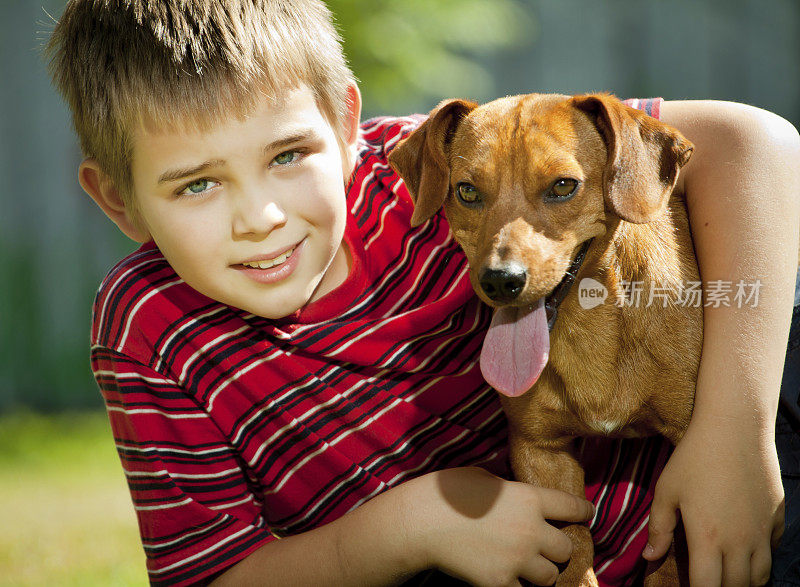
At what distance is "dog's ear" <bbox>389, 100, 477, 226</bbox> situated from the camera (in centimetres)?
194

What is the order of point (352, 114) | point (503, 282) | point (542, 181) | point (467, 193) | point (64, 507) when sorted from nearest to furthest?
point (503, 282), point (542, 181), point (467, 193), point (352, 114), point (64, 507)

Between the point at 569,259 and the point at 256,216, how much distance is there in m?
0.67

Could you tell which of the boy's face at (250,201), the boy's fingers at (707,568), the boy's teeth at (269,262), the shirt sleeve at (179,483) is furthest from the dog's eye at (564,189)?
the shirt sleeve at (179,483)

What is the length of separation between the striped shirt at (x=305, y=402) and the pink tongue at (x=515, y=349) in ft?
0.86

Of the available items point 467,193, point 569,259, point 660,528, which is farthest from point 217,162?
point 660,528

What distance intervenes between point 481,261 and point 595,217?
285mm

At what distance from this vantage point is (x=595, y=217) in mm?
1839

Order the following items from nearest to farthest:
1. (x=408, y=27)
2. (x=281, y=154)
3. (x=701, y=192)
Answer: (x=281, y=154) < (x=701, y=192) < (x=408, y=27)

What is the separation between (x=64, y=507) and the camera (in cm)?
386

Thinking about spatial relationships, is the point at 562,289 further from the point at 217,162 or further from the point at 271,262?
the point at 217,162

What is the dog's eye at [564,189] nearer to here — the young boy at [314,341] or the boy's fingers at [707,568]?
the young boy at [314,341]

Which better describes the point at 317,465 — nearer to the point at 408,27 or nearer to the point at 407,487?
the point at 407,487

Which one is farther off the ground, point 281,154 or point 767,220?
point 281,154

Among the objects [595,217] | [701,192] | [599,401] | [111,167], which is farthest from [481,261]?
[111,167]
